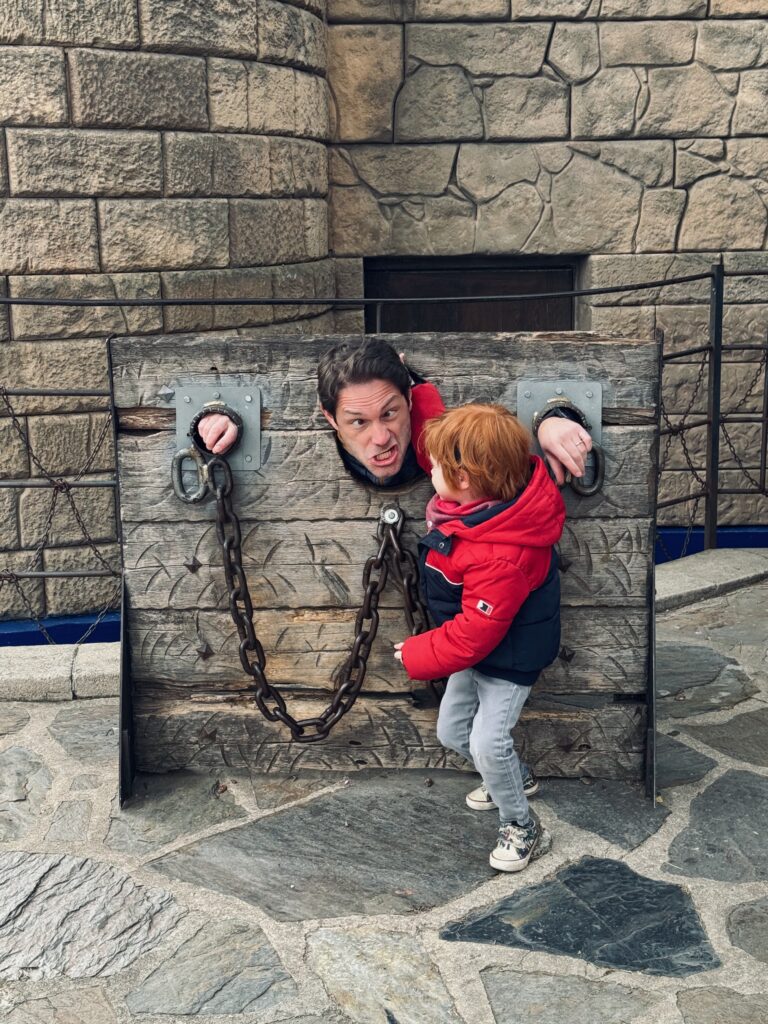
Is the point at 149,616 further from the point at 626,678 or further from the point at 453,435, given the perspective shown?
the point at 626,678

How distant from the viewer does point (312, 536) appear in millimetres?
3111

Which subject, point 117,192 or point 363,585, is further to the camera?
point 117,192

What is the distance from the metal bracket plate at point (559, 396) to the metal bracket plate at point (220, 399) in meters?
0.71

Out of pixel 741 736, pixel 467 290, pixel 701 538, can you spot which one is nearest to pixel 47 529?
pixel 467 290

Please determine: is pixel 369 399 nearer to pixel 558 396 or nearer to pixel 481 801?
pixel 558 396

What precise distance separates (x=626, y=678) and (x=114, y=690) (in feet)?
6.09

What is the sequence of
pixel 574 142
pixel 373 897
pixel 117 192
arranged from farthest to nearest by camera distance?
pixel 574 142 → pixel 117 192 → pixel 373 897

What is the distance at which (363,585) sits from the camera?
3082 millimetres

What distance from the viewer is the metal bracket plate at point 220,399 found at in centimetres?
304

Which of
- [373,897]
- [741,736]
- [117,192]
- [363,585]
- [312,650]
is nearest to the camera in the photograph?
[373,897]

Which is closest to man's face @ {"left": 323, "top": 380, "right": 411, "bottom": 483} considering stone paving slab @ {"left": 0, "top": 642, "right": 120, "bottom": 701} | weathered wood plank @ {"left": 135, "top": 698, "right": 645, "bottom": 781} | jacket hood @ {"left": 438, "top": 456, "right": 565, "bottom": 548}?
jacket hood @ {"left": 438, "top": 456, "right": 565, "bottom": 548}

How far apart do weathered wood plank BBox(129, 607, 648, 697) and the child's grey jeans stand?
339 millimetres

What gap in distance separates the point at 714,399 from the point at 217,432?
3.04m

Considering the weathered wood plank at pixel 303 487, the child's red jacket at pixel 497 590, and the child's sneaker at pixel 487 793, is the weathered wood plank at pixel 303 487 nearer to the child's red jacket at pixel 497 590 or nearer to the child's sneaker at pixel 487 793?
the child's red jacket at pixel 497 590
